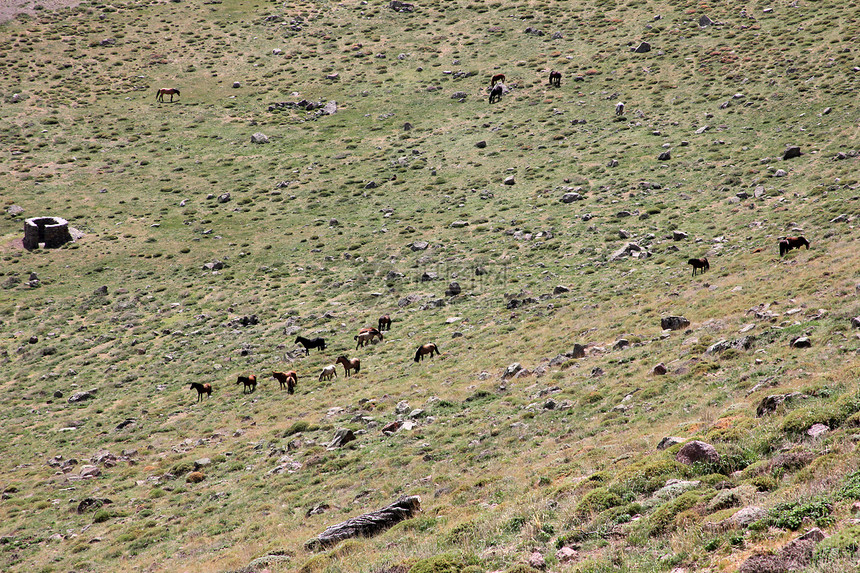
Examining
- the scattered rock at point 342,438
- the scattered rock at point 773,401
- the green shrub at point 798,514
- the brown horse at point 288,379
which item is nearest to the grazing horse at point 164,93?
the brown horse at point 288,379

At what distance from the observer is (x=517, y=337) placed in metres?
30.3

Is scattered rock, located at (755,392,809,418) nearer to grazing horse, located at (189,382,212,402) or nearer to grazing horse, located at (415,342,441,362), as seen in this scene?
grazing horse, located at (415,342,441,362)

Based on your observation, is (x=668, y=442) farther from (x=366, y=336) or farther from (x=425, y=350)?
(x=366, y=336)

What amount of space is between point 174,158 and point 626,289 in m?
50.1

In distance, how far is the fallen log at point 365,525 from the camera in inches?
603

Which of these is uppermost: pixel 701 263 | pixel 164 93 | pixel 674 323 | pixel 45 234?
pixel 164 93

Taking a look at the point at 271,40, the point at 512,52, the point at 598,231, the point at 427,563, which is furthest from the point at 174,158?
the point at 427,563

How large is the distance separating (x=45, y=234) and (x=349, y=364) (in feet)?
117

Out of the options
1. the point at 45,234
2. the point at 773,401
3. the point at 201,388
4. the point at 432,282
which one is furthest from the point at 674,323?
the point at 45,234

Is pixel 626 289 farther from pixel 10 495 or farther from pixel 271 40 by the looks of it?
pixel 271 40

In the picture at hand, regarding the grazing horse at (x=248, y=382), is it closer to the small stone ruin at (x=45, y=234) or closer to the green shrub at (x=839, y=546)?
the green shrub at (x=839, y=546)

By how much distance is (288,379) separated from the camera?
30688 millimetres

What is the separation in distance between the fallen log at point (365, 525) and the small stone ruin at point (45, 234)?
47263 millimetres

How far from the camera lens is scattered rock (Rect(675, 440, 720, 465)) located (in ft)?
42.1
